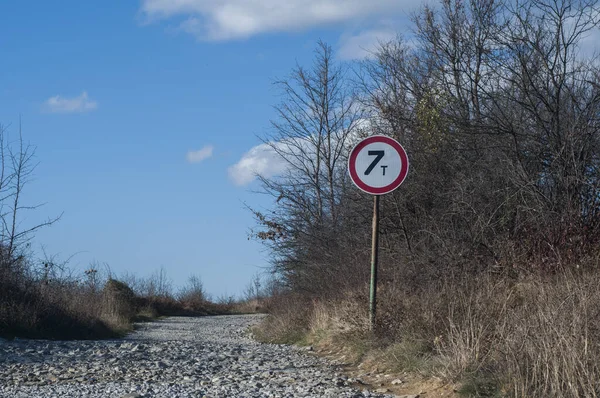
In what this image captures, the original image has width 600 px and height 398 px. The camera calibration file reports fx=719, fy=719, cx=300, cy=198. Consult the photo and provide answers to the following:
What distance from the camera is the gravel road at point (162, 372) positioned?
7.58 meters

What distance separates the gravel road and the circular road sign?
8.50 feet

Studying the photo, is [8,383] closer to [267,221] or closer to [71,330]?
[71,330]

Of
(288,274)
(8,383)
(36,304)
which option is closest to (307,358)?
(8,383)

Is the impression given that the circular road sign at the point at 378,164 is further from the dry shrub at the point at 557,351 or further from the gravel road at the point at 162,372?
the dry shrub at the point at 557,351

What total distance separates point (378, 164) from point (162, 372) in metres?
4.12

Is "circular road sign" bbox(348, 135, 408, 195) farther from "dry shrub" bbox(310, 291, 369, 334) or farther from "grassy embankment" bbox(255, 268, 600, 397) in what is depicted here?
"dry shrub" bbox(310, 291, 369, 334)

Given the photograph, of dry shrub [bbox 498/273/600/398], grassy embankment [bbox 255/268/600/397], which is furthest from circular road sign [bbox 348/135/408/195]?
dry shrub [bbox 498/273/600/398]

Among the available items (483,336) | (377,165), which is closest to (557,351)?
(483,336)

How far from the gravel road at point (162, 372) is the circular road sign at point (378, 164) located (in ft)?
8.50


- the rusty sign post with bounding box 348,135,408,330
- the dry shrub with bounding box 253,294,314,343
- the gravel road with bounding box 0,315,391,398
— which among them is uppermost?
the rusty sign post with bounding box 348,135,408,330

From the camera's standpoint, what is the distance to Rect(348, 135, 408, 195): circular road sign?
404 inches

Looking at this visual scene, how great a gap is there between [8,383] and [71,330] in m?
7.99

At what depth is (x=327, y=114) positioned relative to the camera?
28.4m

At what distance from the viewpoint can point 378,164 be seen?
10312mm
